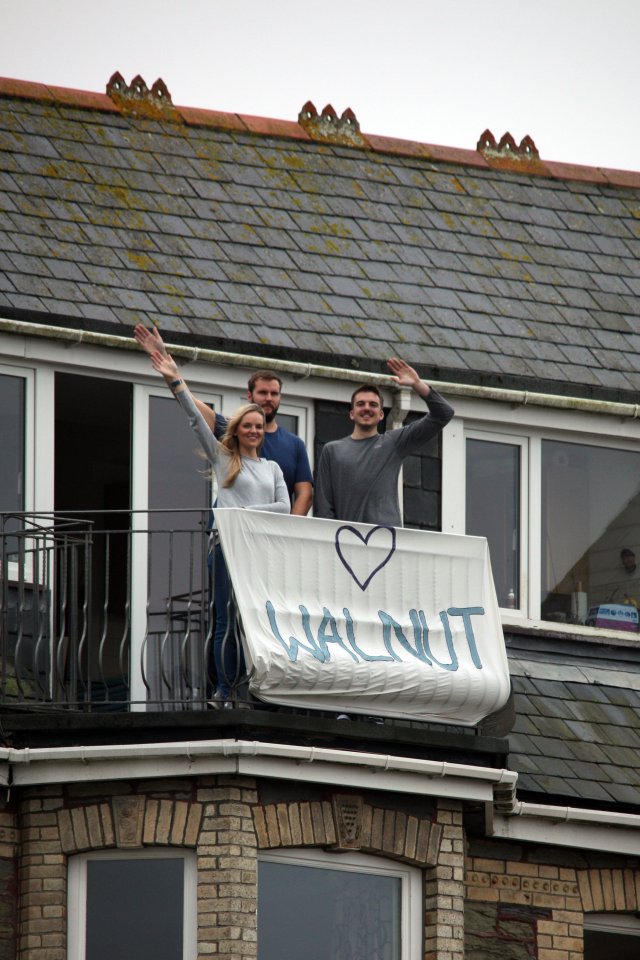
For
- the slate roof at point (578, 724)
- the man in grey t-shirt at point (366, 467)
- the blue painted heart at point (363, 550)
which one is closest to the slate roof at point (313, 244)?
the man in grey t-shirt at point (366, 467)

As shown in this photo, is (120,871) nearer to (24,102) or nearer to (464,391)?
(464,391)

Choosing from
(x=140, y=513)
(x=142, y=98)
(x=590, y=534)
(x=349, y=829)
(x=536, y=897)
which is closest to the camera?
(x=349, y=829)

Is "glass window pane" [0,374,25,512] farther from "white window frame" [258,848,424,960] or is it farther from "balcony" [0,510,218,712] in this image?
"white window frame" [258,848,424,960]

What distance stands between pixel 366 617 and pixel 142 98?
5633mm

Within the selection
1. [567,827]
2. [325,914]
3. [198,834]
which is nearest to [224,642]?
[198,834]

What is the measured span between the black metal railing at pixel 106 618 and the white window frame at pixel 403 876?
119 centimetres

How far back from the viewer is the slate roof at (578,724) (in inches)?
577

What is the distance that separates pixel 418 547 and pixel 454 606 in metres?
0.43

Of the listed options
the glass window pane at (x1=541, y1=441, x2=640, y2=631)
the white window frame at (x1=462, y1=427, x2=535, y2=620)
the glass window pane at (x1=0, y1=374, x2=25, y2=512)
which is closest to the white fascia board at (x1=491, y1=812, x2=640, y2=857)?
the white window frame at (x1=462, y1=427, x2=535, y2=620)

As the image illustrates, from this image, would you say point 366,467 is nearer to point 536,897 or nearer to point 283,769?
point 283,769

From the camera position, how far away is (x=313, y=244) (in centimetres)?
1716

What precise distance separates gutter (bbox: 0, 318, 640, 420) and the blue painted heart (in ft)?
6.75

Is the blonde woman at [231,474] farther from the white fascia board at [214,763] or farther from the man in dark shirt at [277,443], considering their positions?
the white fascia board at [214,763]

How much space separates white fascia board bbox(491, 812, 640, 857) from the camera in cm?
1457
